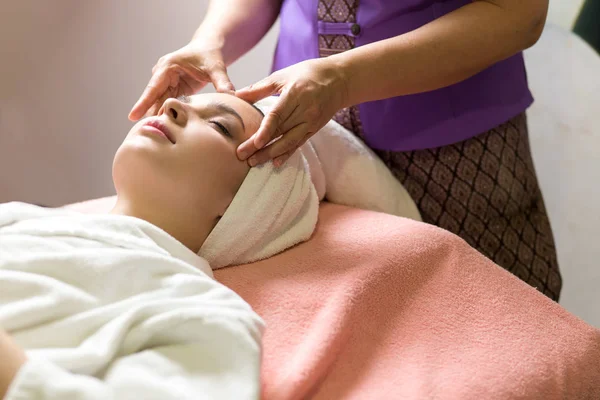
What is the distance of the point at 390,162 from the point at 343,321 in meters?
0.55

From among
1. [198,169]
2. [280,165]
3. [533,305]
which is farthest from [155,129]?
[533,305]

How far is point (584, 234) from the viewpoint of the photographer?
197 centimetres

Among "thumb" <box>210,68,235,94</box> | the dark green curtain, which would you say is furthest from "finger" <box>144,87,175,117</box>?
the dark green curtain

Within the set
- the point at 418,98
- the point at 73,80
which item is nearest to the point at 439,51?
the point at 418,98

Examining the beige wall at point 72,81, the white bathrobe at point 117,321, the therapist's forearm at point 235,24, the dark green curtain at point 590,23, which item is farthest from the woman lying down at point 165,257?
the dark green curtain at point 590,23

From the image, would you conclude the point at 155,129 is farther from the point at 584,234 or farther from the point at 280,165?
the point at 584,234

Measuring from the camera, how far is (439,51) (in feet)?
3.60

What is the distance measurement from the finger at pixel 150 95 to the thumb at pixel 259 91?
0.19m

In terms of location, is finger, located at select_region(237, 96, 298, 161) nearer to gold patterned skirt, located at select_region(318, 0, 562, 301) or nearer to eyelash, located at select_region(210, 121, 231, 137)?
eyelash, located at select_region(210, 121, 231, 137)

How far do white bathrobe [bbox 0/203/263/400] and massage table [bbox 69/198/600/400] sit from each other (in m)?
0.11

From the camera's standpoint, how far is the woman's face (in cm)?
100

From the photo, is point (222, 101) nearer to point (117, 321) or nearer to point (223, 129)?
point (223, 129)

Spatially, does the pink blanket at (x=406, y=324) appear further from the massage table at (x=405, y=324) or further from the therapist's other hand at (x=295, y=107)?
the therapist's other hand at (x=295, y=107)

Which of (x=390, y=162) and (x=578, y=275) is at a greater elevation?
(x=390, y=162)
